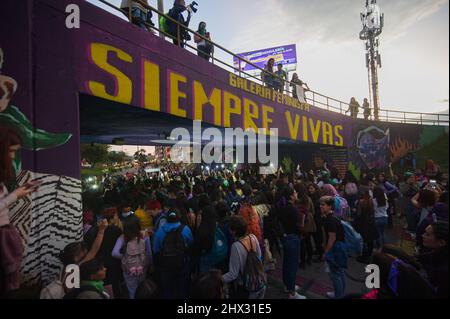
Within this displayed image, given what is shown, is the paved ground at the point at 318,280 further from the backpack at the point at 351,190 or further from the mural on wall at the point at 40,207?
the mural on wall at the point at 40,207

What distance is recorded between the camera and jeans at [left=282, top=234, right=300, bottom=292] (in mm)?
5047

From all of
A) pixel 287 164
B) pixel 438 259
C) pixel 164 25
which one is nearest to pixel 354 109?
pixel 287 164

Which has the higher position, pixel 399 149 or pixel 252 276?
pixel 399 149

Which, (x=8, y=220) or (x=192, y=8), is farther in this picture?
(x=192, y=8)

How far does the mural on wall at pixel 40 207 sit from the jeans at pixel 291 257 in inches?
154

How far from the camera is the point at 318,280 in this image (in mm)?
5777

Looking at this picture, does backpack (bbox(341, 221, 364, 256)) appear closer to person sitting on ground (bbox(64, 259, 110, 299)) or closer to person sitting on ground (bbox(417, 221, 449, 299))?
person sitting on ground (bbox(417, 221, 449, 299))

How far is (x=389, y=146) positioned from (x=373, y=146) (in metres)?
1.67

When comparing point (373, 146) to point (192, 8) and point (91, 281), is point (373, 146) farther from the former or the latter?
point (91, 281)

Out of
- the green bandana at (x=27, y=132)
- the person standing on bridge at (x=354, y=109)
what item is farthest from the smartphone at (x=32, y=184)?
the person standing on bridge at (x=354, y=109)

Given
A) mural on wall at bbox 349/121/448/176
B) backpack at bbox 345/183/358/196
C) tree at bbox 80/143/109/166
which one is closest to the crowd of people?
backpack at bbox 345/183/358/196

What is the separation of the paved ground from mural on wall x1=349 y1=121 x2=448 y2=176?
13.5 meters

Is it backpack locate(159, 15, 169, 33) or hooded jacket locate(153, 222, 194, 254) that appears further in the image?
backpack locate(159, 15, 169, 33)

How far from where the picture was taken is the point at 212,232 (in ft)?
15.6
